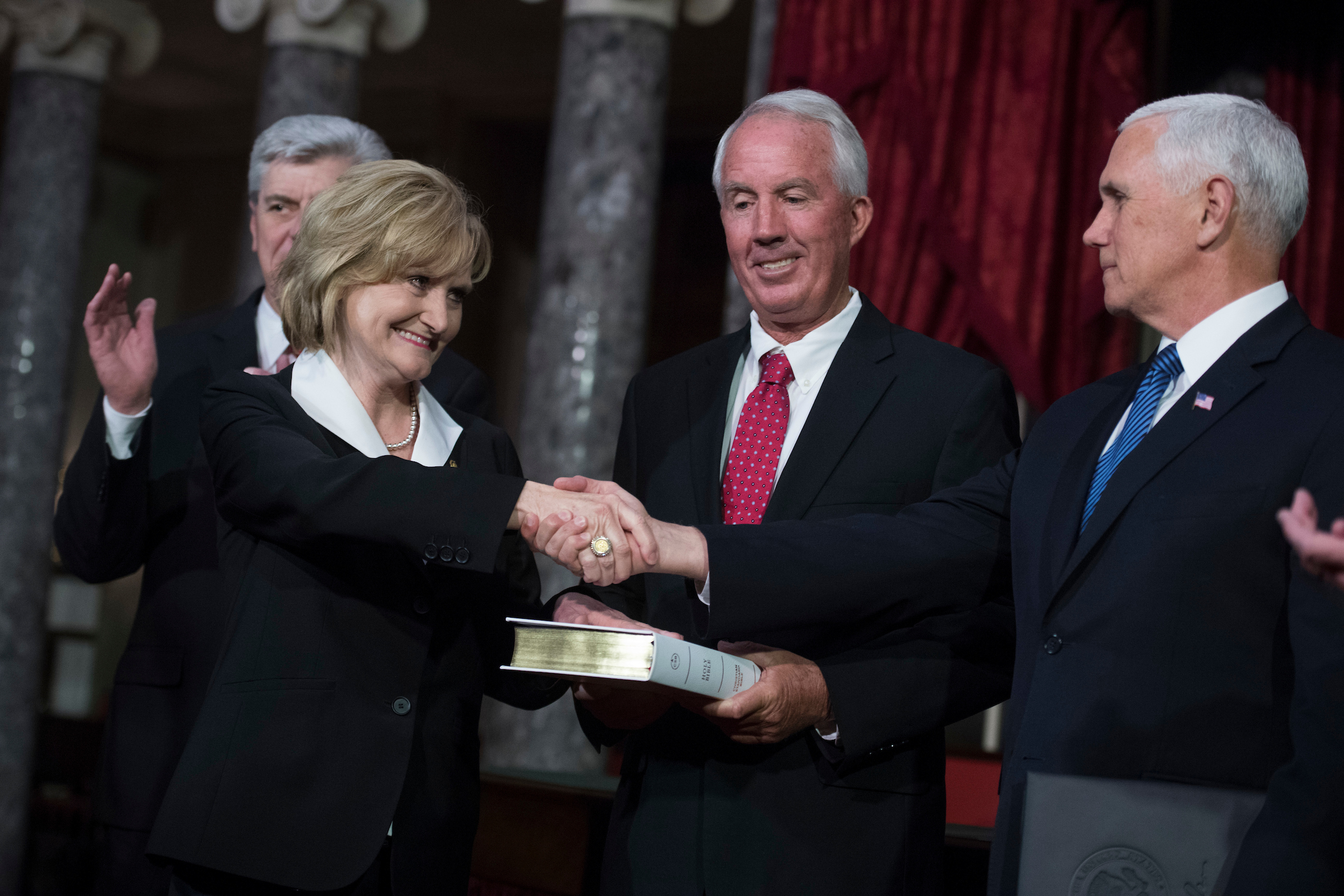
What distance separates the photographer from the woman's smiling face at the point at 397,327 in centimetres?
210

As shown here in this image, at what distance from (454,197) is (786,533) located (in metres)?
0.74

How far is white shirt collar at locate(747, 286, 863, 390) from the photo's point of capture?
2.32 meters

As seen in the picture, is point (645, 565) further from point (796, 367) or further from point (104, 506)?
point (104, 506)

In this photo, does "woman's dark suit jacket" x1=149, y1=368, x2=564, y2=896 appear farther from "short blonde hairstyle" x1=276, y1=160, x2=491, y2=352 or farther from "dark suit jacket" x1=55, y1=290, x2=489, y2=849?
"dark suit jacket" x1=55, y1=290, x2=489, y2=849

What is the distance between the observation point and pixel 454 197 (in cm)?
217

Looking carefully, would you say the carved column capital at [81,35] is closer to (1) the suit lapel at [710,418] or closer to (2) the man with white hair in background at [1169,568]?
(1) the suit lapel at [710,418]

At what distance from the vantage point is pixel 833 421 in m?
2.18

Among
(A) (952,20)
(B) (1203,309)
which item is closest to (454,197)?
(B) (1203,309)

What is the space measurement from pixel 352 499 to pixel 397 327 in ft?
1.18

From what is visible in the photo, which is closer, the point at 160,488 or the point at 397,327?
the point at 397,327

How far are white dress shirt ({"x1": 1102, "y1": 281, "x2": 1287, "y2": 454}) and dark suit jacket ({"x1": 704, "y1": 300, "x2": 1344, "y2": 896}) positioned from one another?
0.03m

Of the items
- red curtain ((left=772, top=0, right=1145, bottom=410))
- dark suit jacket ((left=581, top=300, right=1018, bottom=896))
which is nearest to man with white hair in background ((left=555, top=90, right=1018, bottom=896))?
dark suit jacket ((left=581, top=300, right=1018, bottom=896))

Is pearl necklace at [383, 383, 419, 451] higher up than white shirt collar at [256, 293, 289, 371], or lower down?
lower down

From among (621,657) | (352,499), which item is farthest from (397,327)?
(621,657)
